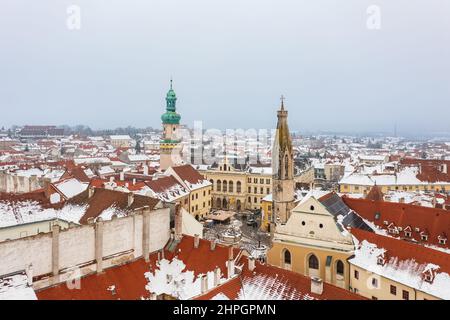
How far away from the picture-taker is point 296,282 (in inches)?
906

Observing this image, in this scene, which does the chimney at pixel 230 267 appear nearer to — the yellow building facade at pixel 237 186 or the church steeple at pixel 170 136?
the yellow building facade at pixel 237 186

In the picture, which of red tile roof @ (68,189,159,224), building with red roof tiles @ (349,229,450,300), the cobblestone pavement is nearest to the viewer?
building with red roof tiles @ (349,229,450,300)

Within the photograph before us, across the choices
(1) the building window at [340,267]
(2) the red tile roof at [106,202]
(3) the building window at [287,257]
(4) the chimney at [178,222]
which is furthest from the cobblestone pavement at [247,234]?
→ (4) the chimney at [178,222]

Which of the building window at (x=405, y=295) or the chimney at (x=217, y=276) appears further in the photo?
the building window at (x=405, y=295)

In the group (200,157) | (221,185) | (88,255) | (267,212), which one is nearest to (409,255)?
(88,255)

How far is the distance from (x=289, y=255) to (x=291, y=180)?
9732mm

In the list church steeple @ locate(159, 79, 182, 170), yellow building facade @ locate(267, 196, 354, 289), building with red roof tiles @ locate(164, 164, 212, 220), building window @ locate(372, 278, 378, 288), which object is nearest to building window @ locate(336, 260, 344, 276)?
yellow building facade @ locate(267, 196, 354, 289)

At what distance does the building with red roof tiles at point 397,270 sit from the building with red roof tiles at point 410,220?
23.8ft

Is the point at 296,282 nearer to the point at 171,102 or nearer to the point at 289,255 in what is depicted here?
the point at 289,255

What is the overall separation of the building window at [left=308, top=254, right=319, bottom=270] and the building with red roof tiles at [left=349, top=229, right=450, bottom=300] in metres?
3.12

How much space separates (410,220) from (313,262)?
10.9m

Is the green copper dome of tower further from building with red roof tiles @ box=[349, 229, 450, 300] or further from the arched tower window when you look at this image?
building with red roof tiles @ box=[349, 229, 450, 300]

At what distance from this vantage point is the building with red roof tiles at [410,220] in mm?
35594

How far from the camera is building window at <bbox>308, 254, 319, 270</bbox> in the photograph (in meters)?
33.4
